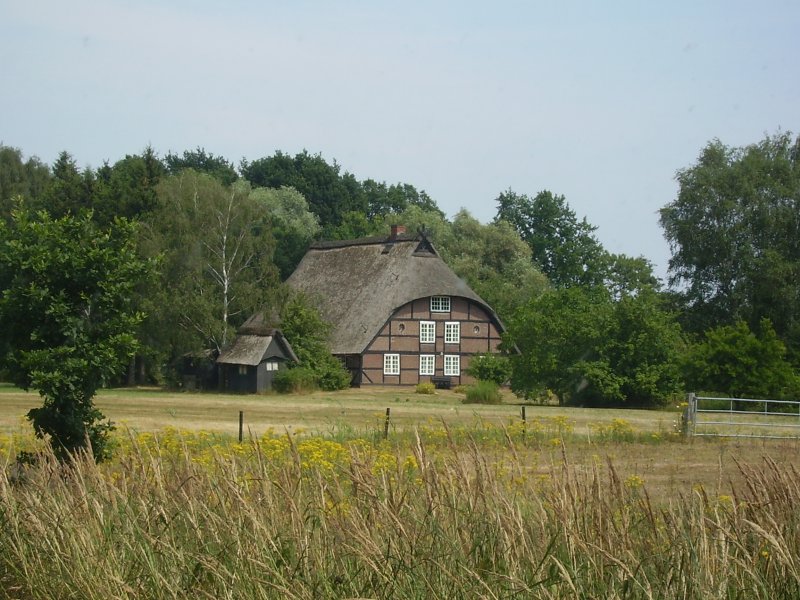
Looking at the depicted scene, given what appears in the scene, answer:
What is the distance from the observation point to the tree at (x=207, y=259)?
53.1 m

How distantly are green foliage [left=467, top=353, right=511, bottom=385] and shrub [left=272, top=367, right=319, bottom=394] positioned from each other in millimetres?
7173

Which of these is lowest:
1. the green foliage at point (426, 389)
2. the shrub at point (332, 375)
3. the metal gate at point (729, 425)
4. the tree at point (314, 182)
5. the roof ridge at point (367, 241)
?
the metal gate at point (729, 425)

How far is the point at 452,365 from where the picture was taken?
5888 centimetres

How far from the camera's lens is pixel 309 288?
213 ft

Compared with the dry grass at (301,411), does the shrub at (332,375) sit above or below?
above

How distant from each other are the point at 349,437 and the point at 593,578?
45.4ft

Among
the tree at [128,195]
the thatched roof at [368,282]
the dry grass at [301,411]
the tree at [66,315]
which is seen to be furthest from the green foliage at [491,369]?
the tree at [66,315]

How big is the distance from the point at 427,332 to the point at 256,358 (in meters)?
10.7

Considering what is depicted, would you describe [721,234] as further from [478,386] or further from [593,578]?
[593,578]

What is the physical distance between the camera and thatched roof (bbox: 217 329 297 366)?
2044 inches

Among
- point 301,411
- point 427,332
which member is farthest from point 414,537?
point 427,332

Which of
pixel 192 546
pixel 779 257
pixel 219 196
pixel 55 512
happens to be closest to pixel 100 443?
pixel 55 512

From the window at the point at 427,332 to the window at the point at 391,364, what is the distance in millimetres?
1795

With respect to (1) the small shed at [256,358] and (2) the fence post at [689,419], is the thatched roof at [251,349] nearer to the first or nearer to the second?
(1) the small shed at [256,358]
